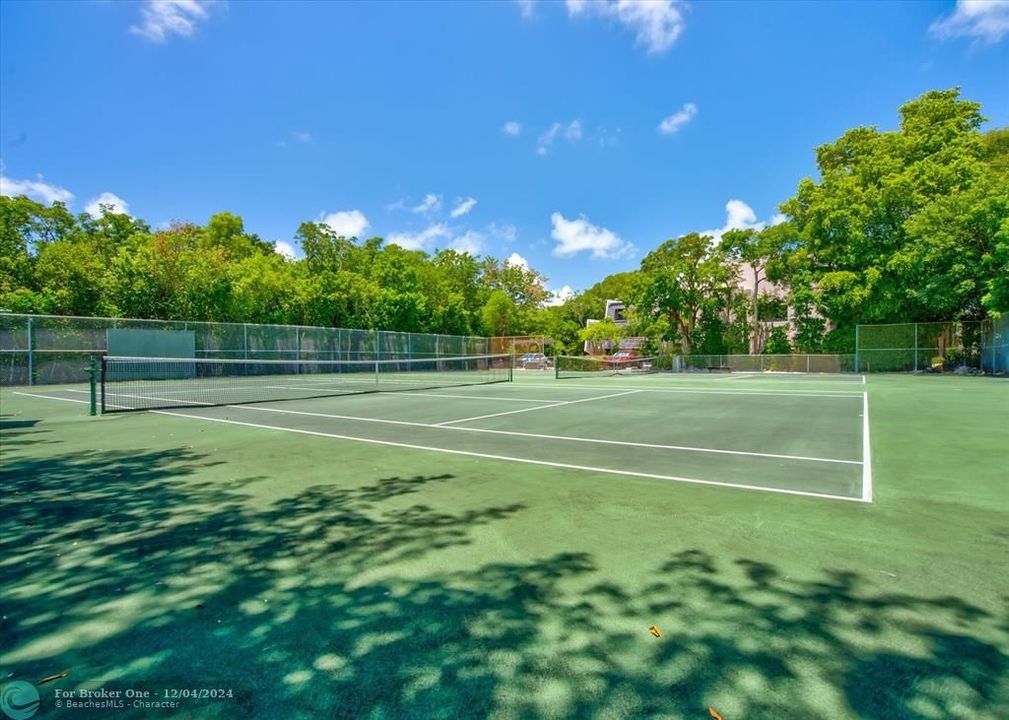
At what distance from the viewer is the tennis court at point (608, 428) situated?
5.86 metres

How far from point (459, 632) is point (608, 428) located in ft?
22.9

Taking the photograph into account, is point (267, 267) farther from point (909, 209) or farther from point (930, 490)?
point (909, 209)

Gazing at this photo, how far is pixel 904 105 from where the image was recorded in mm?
37000

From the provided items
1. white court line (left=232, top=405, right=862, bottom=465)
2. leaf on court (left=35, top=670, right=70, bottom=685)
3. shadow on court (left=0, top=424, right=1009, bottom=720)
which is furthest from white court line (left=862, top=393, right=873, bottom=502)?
leaf on court (left=35, top=670, right=70, bottom=685)

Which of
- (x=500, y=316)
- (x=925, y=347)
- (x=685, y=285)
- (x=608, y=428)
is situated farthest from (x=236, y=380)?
(x=500, y=316)

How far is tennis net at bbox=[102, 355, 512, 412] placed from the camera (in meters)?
14.0

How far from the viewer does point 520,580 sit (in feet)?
9.97

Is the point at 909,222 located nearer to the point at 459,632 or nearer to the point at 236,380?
the point at 459,632

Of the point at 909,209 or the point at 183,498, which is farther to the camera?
the point at 909,209

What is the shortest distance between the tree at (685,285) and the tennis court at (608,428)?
25.8 m

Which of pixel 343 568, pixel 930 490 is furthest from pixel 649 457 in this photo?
pixel 343 568

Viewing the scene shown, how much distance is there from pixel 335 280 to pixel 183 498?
3643cm

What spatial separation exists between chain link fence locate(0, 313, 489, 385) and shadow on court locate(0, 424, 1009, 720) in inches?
811

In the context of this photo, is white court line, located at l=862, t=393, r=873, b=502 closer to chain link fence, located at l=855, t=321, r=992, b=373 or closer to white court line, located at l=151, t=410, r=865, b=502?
white court line, located at l=151, t=410, r=865, b=502
